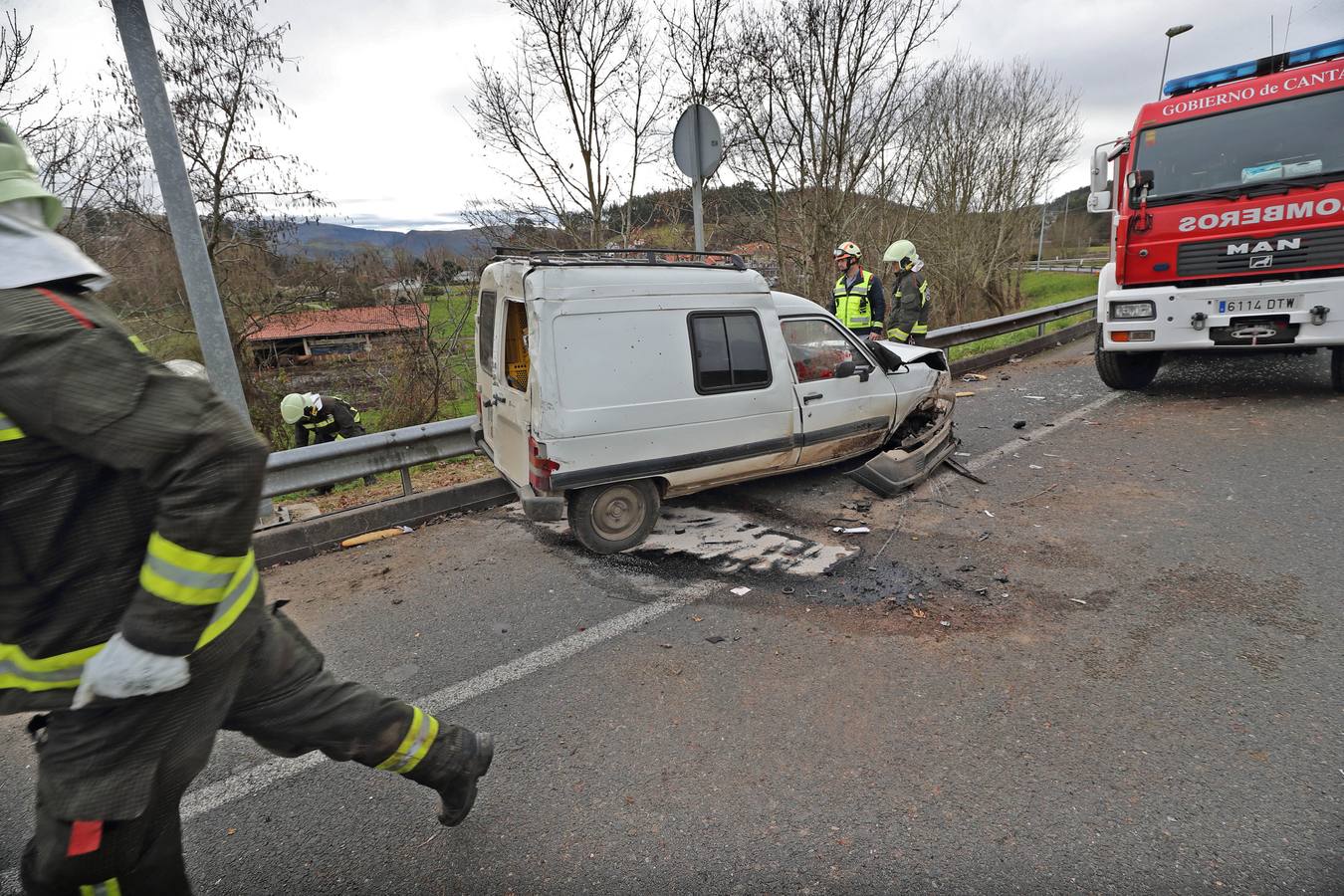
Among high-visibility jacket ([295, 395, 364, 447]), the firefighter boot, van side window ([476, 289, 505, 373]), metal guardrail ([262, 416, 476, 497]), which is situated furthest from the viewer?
high-visibility jacket ([295, 395, 364, 447])

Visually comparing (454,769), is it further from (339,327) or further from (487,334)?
(339,327)

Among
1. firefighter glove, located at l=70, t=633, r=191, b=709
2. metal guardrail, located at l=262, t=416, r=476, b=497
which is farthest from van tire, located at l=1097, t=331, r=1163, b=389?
firefighter glove, located at l=70, t=633, r=191, b=709

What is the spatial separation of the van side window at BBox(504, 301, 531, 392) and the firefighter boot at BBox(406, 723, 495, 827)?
105 inches

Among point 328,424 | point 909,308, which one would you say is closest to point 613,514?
point 328,424

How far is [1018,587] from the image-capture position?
3627 mm

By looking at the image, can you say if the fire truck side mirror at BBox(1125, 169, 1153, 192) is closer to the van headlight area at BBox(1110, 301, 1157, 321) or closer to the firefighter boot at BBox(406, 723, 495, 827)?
the van headlight area at BBox(1110, 301, 1157, 321)

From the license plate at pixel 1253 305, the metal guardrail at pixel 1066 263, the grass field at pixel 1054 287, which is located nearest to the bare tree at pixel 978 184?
the grass field at pixel 1054 287

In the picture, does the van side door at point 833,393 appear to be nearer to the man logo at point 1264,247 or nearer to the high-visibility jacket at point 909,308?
the high-visibility jacket at point 909,308

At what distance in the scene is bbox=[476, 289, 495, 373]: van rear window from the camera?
4.91 metres

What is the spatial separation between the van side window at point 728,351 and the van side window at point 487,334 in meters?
1.50

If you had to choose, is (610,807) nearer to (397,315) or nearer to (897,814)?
(897,814)

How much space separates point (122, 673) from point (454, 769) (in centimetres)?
103

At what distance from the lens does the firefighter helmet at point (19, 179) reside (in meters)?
1.29

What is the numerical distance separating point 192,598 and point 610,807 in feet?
5.07
